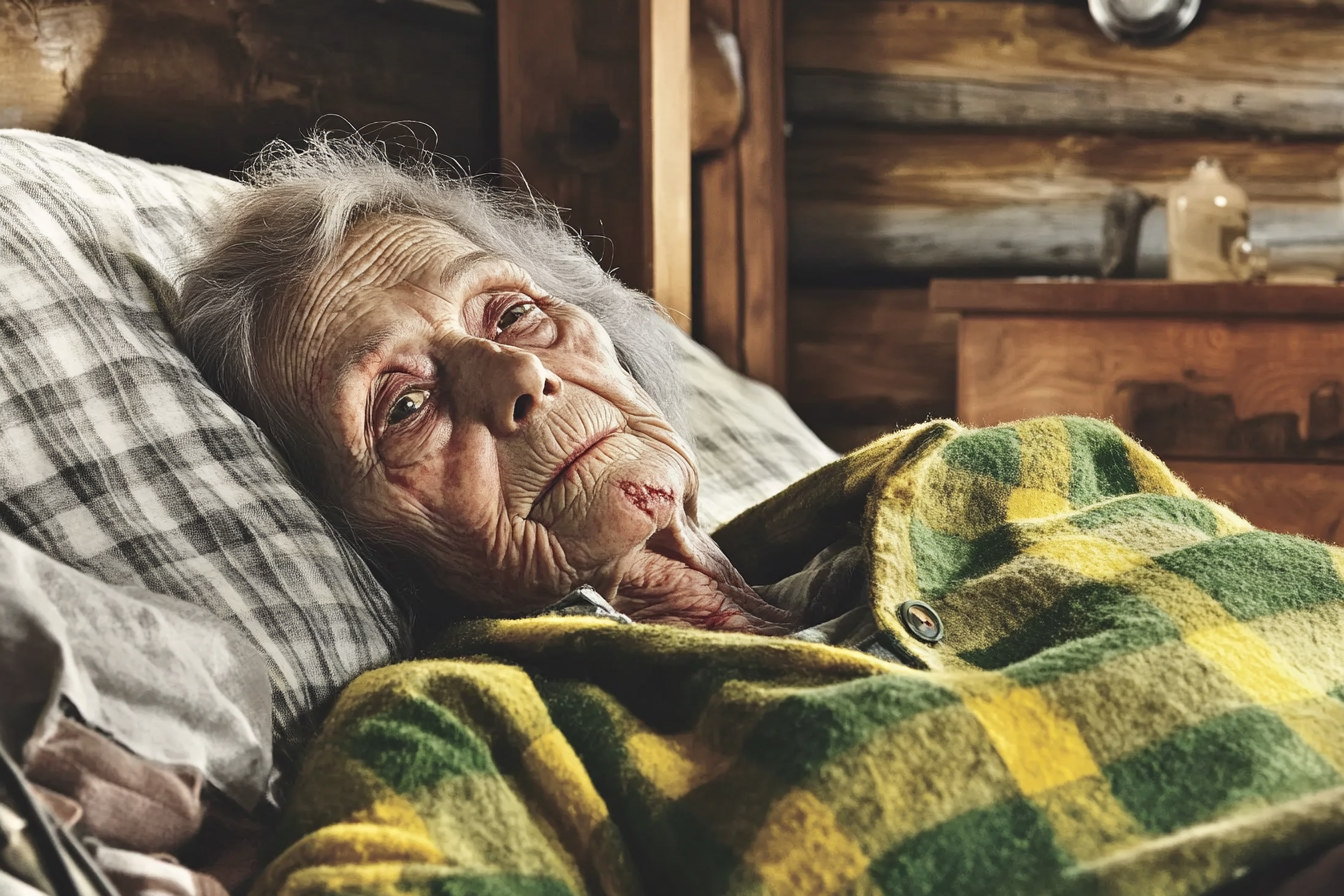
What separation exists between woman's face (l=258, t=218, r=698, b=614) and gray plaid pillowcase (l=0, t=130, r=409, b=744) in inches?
2.5

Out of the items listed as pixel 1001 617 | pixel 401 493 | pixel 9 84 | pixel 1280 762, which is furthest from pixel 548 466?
pixel 9 84

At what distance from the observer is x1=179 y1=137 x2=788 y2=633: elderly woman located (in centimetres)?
92

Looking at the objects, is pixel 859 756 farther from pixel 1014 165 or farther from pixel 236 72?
pixel 1014 165

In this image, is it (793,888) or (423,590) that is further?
(423,590)

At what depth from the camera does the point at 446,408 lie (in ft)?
3.07

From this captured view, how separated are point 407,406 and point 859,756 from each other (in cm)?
47

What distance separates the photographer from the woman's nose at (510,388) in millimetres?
901

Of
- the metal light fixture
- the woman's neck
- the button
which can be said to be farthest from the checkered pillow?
the metal light fixture

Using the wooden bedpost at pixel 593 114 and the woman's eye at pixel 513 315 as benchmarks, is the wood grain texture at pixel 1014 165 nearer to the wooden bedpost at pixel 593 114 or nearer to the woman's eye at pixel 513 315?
the wooden bedpost at pixel 593 114

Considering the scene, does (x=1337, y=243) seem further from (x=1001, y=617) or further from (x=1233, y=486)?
(x=1001, y=617)

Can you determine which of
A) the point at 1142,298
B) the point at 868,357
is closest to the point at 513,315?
the point at 1142,298

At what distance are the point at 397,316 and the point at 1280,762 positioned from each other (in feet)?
2.12

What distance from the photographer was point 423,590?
0.98 m

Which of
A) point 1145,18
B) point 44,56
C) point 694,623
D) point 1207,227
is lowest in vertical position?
point 694,623
